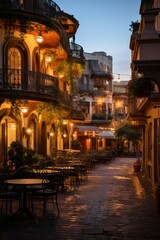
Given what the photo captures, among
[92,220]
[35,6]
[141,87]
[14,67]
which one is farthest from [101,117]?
[92,220]

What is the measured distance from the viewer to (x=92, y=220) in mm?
11594

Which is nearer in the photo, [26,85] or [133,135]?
[26,85]

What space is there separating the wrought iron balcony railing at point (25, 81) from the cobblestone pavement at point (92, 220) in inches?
205

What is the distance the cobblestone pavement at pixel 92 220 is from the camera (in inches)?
392

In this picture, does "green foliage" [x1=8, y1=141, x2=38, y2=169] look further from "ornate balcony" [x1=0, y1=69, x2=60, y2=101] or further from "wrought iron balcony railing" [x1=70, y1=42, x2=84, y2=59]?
"wrought iron balcony railing" [x1=70, y1=42, x2=84, y2=59]

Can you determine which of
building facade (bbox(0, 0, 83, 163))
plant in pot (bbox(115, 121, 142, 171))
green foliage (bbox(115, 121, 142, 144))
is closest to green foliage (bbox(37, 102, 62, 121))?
building facade (bbox(0, 0, 83, 163))

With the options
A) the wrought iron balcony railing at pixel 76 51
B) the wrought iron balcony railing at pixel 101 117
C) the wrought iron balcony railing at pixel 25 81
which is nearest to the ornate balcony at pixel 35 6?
the wrought iron balcony railing at pixel 25 81

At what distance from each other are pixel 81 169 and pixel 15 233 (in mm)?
12816

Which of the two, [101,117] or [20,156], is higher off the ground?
[101,117]

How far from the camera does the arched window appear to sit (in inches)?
749

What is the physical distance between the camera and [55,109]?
2152 cm

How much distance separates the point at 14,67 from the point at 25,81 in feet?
3.93

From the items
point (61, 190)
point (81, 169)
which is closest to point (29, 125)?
point (81, 169)

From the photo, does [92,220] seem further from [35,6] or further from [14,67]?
[35,6]
